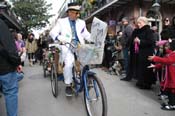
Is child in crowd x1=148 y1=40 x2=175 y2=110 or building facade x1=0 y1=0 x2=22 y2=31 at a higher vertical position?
building facade x1=0 y1=0 x2=22 y2=31

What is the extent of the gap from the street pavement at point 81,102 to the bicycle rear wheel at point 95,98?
0.49 meters

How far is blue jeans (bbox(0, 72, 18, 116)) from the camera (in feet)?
16.0

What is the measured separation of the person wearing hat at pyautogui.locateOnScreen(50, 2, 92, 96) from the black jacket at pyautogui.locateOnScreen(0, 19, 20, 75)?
5.69 feet

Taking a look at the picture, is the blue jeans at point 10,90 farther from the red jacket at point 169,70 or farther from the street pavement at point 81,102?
the red jacket at point 169,70

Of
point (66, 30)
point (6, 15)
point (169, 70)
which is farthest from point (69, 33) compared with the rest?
point (6, 15)

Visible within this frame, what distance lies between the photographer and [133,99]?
7.18 metres

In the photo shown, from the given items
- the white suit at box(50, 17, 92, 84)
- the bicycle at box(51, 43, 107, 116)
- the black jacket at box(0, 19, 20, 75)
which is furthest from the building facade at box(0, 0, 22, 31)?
the bicycle at box(51, 43, 107, 116)

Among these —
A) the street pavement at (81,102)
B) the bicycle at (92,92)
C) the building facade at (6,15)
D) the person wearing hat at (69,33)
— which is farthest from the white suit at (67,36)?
the building facade at (6,15)

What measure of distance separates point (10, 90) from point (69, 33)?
214 cm

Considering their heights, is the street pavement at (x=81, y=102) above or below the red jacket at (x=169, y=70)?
below

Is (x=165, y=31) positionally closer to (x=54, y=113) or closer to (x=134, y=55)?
(x=134, y=55)

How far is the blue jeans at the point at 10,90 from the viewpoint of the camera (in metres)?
4.88

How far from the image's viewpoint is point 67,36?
662 centimetres

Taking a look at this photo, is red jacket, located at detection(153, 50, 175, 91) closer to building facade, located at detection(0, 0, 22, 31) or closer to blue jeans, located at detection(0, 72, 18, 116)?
blue jeans, located at detection(0, 72, 18, 116)
